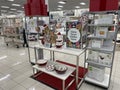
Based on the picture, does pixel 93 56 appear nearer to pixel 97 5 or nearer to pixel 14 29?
pixel 97 5

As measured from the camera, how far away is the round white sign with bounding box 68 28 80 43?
85.7 inches

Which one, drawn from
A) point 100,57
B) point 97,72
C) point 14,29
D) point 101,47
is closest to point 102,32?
point 101,47

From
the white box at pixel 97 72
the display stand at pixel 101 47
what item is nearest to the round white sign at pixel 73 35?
the display stand at pixel 101 47

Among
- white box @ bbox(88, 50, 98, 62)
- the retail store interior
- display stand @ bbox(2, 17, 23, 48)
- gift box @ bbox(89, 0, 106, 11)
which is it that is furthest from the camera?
display stand @ bbox(2, 17, 23, 48)

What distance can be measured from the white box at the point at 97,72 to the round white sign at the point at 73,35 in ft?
2.65

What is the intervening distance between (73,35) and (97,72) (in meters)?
1.04

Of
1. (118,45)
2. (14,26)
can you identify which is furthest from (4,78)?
(118,45)

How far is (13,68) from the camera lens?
11.1ft

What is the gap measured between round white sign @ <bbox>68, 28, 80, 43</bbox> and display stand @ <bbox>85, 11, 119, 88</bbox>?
0.31 m

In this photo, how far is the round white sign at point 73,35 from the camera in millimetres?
2178

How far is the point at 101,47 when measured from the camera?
2.29m

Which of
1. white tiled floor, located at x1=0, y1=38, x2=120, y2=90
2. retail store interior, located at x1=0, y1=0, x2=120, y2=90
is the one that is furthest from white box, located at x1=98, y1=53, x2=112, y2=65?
white tiled floor, located at x1=0, y1=38, x2=120, y2=90

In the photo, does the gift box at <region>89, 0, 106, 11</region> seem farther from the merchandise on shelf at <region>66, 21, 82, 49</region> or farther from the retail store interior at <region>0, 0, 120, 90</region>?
the merchandise on shelf at <region>66, 21, 82, 49</region>

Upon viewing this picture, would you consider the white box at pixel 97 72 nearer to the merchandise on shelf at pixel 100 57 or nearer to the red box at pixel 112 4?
the merchandise on shelf at pixel 100 57
